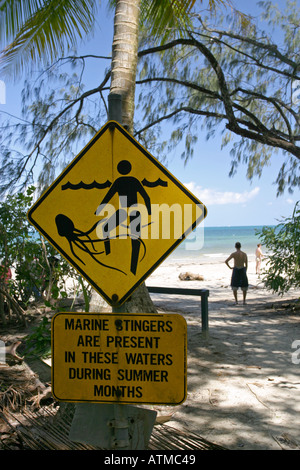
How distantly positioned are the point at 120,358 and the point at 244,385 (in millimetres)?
3636

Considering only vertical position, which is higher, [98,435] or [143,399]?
[143,399]

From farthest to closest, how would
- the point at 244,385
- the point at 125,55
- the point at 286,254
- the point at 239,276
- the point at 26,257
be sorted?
1. the point at 239,276
2. the point at 286,254
3. the point at 26,257
4. the point at 244,385
5. the point at 125,55

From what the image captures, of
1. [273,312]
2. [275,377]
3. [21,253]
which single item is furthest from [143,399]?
[273,312]

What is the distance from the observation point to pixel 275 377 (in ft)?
19.3

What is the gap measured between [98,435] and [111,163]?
1434mm

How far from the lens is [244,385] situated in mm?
5617

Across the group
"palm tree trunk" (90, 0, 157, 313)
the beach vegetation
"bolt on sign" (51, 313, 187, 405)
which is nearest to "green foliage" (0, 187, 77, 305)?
the beach vegetation

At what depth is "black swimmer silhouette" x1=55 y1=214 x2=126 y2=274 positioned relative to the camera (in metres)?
2.47

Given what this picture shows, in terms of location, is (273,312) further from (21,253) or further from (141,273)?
(141,273)

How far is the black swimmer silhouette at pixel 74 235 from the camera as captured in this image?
2.47 meters

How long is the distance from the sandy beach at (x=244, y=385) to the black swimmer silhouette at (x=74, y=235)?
8.19 feet

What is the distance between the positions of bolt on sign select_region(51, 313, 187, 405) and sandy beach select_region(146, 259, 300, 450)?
2.01m

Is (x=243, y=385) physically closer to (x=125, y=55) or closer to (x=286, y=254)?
(x=125, y=55)

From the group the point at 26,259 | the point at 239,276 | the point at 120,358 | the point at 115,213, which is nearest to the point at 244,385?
the point at 120,358
